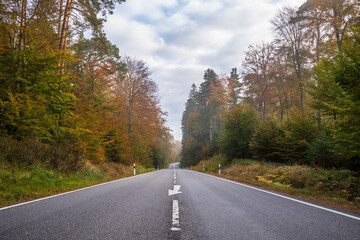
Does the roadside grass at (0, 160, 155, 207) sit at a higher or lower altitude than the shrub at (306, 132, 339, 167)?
lower

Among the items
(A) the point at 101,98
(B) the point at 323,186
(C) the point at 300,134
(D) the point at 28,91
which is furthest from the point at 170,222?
(A) the point at 101,98

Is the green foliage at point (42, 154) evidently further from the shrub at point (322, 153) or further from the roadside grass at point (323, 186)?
the shrub at point (322, 153)

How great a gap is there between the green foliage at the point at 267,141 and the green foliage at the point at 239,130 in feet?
7.34

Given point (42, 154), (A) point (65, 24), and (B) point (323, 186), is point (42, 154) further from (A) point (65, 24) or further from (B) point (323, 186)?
(B) point (323, 186)

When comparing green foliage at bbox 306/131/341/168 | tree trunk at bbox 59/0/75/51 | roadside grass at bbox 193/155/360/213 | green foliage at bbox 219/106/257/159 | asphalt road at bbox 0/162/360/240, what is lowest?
roadside grass at bbox 193/155/360/213

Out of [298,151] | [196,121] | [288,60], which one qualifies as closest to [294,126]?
[298,151]

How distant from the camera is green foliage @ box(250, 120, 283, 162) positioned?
52.0 feet

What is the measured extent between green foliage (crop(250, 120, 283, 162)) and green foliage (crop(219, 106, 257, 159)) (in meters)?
2.24

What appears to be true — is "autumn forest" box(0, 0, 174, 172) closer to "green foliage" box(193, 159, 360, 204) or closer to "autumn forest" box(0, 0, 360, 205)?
"autumn forest" box(0, 0, 360, 205)

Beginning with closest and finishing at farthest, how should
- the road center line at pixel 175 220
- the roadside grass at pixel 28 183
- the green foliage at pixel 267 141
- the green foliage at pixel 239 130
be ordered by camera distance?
the road center line at pixel 175 220
the roadside grass at pixel 28 183
the green foliage at pixel 267 141
the green foliage at pixel 239 130

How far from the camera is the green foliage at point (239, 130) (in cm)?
1923

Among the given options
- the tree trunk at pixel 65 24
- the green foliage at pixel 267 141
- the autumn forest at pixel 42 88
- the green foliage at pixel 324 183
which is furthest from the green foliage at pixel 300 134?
the tree trunk at pixel 65 24

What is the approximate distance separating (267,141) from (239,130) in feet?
12.9

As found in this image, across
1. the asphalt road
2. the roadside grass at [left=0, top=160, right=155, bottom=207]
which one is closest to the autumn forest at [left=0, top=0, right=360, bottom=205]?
the roadside grass at [left=0, top=160, right=155, bottom=207]
